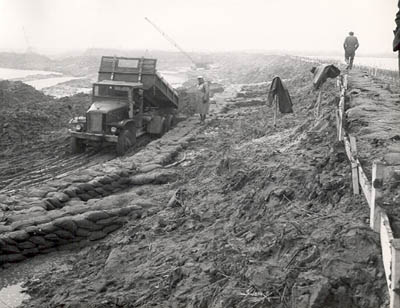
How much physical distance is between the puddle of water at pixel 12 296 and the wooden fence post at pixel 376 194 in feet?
16.7

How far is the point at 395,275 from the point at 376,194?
1215mm

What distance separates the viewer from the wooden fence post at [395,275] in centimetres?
360

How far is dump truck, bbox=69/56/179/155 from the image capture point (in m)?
14.3

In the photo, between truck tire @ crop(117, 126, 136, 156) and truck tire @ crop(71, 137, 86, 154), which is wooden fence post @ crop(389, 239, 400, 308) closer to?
truck tire @ crop(117, 126, 136, 156)

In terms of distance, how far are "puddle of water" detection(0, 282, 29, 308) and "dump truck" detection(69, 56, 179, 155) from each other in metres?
7.11

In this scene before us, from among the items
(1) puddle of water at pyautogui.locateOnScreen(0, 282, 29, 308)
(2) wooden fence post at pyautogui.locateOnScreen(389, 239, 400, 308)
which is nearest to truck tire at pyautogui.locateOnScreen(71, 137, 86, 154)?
(1) puddle of water at pyautogui.locateOnScreen(0, 282, 29, 308)

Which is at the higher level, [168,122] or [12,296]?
[168,122]

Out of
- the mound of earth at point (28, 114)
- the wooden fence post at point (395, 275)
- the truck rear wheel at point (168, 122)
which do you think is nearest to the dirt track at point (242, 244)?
the wooden fence post at point (395, 275)

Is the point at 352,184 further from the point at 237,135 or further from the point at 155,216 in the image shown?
the point at 237,135

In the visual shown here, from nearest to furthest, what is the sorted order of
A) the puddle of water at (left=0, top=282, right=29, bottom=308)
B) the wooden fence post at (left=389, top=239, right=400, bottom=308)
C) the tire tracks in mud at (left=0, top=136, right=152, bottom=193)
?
the wooden fence post at (left=389, top=239, right=400, bottom=308)
the puddle of water at (left=0, top=282, right=29, bottom=308)
the tire tracks in mud at (left=0, top=136, right=152, bottom=193)

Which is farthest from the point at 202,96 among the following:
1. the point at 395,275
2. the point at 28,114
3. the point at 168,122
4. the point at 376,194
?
the point at 395,275

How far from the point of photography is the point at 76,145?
1445cm

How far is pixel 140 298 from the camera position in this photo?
5.92 m

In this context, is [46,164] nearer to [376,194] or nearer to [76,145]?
[76,145]
